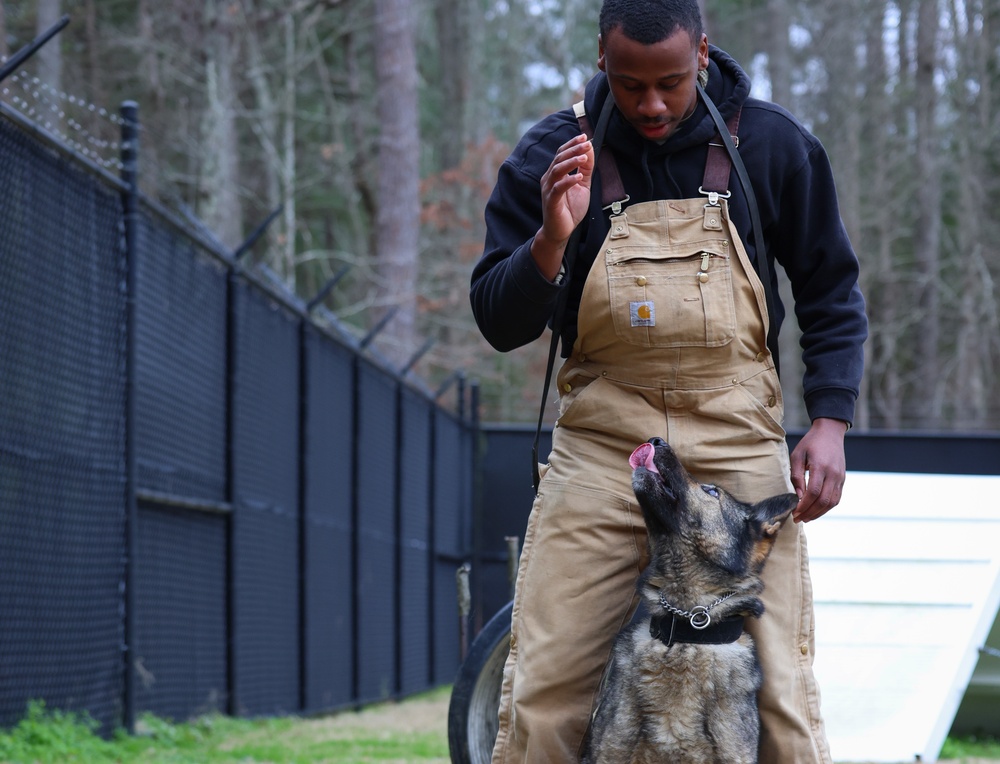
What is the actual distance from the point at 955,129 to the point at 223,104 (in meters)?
16.7

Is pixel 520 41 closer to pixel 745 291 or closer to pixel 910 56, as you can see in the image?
pixel 910 56

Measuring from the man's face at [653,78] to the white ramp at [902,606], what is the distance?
4.73 metres

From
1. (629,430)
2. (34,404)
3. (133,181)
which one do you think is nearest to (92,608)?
(34,404)

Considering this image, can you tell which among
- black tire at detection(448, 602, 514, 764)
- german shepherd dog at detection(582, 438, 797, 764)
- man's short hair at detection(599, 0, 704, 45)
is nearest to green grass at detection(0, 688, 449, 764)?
black tire at detection(448, 602, 514, 764)

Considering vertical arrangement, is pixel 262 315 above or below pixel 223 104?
below

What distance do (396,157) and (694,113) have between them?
15360 millimetres

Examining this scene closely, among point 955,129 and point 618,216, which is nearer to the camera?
point 618,216

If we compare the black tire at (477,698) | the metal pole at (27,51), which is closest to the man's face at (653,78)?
the black tire at (477,698)

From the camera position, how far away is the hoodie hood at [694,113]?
3.24m

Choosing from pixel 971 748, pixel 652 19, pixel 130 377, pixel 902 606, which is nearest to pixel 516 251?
pixel 652 19

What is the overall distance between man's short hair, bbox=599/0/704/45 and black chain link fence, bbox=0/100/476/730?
3.41m

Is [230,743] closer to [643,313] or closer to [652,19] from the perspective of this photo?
[643,313]

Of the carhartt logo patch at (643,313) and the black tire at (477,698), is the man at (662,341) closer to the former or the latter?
the carhartt logo patch at (643,313)

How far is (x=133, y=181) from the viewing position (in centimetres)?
675
